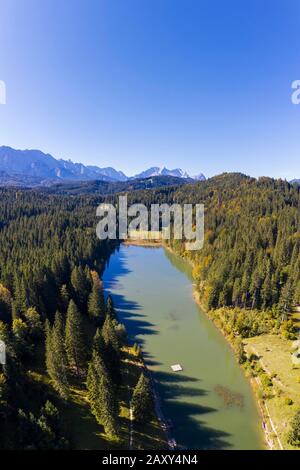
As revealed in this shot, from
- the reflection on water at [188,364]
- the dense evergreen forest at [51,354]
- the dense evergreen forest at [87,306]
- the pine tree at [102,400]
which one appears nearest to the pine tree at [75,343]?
the dense evergreen forest at [51,354]

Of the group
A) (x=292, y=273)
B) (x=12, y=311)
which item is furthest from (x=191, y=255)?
(x=12, y=311)

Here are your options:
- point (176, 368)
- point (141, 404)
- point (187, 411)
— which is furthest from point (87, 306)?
point (187, 411)

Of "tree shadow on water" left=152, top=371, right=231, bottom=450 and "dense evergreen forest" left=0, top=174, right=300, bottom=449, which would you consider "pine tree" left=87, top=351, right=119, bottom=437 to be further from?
"tree shadow on water" left=152, top=371, right=231, bottom=450

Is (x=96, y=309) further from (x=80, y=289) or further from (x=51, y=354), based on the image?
(x=51, y=354)

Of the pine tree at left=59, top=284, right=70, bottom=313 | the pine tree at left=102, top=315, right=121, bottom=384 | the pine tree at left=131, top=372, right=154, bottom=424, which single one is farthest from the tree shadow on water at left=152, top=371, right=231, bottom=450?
the pine tree at left=59, top=284, right=70, bottom=313

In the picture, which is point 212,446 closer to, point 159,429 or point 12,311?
point 159,429

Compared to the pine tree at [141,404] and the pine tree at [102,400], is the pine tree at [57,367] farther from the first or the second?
the pine tree at [141,404]
